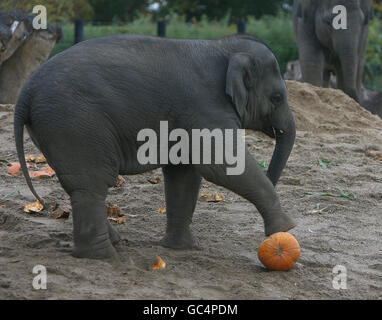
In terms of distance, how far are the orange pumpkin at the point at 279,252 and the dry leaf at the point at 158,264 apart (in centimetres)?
61

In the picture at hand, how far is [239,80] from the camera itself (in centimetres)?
470

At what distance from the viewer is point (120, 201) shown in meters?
6.53

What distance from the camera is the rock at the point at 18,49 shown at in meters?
9.76

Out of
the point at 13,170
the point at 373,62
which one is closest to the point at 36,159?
the point at 13,170

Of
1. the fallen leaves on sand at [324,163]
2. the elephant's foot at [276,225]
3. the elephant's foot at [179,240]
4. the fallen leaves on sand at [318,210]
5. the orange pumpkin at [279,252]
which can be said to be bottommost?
the fallen leaves on sand at [324,163]

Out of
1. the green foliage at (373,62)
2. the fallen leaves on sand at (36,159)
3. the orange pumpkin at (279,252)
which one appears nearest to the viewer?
the orange pumpkin at (279,252)

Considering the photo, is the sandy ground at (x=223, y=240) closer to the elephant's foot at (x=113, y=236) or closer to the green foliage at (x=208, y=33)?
the elephant's foot at (x=113, y=236)

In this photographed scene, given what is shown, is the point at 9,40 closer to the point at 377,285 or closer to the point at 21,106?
the point at 21,106

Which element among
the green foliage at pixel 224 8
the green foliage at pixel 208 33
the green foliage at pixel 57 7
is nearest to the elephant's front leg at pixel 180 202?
the green foliage at pixel 57 7

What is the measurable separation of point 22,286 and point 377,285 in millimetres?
2093

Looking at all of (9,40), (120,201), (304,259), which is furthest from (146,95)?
(9,40)

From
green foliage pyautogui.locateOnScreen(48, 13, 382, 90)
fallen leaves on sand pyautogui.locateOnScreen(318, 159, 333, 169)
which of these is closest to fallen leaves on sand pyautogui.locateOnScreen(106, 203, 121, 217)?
fallen leaves on sand pyautogui.locateOnScreen(318, 159, 333, 169)

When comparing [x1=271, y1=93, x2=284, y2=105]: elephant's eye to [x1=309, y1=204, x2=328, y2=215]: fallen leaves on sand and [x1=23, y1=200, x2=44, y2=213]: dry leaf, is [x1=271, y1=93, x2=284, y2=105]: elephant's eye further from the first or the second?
[x1=23, y1=200, x2=44, y2=213]: dry leaf

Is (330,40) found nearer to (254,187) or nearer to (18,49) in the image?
(18,49)
